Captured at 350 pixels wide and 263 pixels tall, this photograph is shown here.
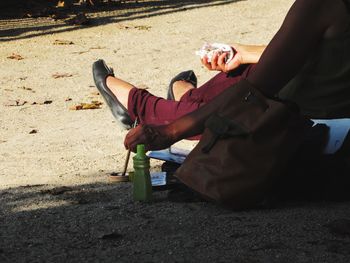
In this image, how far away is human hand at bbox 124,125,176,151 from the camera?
13.5ft

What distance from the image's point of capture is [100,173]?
4922 millimetres

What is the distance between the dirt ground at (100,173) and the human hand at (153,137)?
253 millimetres

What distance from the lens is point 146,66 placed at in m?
8.13

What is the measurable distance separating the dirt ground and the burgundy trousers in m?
0.28

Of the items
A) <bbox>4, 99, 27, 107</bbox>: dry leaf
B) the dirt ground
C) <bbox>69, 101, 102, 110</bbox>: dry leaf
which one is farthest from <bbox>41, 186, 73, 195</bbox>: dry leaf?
<bbox>4, 99, 27, 107</bbox>: dry leaf

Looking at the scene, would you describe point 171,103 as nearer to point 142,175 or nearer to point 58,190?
point 58,190

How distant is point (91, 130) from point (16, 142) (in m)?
0.51

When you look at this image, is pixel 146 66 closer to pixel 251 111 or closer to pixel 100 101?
pixel 100 101

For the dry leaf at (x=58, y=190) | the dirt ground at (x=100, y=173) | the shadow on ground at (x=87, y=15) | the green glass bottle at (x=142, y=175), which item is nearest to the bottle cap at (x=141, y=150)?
the green glass bottle at (x=142, y=175)

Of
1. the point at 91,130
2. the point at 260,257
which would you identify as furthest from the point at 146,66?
the point at 260,257

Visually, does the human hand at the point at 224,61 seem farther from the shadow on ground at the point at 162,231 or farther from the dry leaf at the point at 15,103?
the dry leaf at the point at 15,103

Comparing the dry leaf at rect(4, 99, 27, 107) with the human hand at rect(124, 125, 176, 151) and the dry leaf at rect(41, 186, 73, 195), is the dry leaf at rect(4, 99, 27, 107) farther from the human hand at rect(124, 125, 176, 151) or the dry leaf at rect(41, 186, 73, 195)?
the human hand at rect(124, 125, 176, 151)

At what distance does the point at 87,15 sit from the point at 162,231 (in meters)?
7.00

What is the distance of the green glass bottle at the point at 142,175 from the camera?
161 inches
